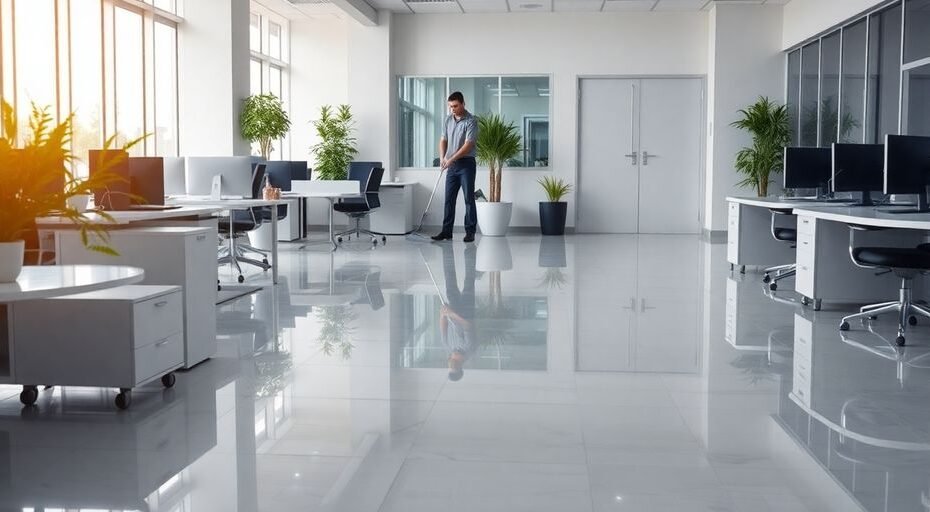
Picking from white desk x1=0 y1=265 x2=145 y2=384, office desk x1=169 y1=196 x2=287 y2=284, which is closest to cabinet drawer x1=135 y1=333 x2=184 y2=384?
white desk x1=0 y1=265 x2=145 y2=384

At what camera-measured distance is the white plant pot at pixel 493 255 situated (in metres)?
9.15

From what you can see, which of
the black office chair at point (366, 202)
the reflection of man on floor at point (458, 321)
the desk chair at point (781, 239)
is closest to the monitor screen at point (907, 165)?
the desk chair at point (781, 239)

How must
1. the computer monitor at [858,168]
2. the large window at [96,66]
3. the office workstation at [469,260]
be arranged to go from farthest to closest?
the large window at [96,66], the computer monitor at [858,168], the office workstation at [469,260]

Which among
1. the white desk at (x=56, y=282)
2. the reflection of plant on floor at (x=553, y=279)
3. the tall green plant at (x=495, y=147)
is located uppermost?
the tall green plant at (x=495, y=147)

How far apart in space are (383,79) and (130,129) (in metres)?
4.40

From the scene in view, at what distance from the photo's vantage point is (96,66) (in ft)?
32.2

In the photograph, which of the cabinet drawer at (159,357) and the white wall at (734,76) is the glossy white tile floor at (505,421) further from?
the white wall at (734,76)

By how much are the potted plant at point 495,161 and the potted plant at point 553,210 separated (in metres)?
0.53

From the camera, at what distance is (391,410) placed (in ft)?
12.0

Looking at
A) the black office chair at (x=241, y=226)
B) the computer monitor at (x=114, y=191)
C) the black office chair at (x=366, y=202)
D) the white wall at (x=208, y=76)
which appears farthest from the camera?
the black office chair at (x=366, y=202)

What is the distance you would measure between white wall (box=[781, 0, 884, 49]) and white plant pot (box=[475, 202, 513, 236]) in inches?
174

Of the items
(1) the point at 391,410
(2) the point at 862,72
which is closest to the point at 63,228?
(1) the point at 391,410

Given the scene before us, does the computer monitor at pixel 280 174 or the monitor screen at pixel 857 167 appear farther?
the computer monitor at pixel 280 174

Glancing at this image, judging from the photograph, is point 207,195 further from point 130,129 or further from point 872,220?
point 872,220
